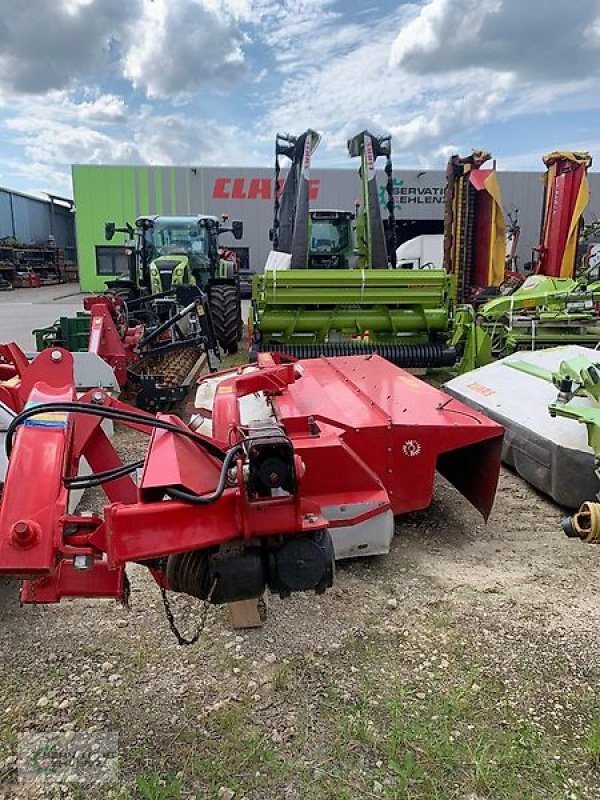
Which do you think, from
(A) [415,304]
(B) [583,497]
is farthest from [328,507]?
(A) [415,304]

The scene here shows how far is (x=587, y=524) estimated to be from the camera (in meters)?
1.97

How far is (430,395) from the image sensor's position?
3545 millimetres

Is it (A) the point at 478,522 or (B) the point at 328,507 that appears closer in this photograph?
(B) the point at 328,507

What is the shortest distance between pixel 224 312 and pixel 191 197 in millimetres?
15269

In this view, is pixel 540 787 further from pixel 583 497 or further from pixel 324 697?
pixel 583 497

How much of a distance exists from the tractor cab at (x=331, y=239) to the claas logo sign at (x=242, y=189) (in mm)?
11901

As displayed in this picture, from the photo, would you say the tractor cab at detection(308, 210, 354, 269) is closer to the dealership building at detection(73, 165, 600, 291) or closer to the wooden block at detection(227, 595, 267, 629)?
the wooden block at detection(227, 595, 267, 629)

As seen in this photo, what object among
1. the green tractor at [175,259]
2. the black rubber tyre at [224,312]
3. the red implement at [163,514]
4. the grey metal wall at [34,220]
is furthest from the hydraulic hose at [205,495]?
the grey metal wall at [34,220]

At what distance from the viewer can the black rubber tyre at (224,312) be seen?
27.7ft

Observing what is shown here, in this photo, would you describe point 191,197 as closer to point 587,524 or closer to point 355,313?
point 355,313

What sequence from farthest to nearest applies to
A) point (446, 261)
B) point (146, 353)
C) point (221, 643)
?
point (446, 261) < point (146, 353) < point (221, 643)

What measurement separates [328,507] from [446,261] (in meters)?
8.95

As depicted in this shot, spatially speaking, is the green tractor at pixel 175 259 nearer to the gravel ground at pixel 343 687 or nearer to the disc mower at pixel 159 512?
the gravel ground at pixel 343 687
